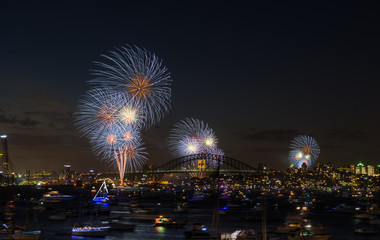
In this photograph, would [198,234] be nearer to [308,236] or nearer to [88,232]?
[308,236]

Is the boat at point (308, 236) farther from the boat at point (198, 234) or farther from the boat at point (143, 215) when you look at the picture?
the boat at point (143, 215)

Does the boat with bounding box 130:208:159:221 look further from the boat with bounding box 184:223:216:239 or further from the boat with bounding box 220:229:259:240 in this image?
the boat with bounding box 220:229:259:240

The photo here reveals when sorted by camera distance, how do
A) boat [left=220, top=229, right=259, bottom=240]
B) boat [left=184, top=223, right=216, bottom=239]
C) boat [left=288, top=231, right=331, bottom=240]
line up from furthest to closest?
boat [left=184, top=223, right=216, bottom=239], boat [left=288, top=231, right=331, bottom=240], boat [left=220, top=229, right=259, bottom=240]

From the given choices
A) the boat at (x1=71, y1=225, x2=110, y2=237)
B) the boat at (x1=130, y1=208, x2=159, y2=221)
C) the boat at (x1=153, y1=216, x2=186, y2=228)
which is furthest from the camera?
the boat at (x1=130, y1=208, x2=159, y2=221)

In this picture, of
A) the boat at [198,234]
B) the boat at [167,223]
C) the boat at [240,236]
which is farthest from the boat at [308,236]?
Result: the boat at [167,223]

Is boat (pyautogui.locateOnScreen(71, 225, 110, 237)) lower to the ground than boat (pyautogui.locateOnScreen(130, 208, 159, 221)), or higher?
lower

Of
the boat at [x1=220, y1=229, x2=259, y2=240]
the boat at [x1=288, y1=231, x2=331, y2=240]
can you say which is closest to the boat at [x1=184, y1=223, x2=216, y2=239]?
the boat at [x1=220, y1=229, x2=259, y2=240]

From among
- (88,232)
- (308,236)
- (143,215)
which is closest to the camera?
(308,236)

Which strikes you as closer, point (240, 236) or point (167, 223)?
point (240, 236)

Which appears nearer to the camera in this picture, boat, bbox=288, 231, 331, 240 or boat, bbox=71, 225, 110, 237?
boat, bbox=288, 231, 331, 240

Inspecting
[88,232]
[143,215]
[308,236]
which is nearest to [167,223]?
[143,215]

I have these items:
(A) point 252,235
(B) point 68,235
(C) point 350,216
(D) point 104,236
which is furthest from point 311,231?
(C) point 350,216

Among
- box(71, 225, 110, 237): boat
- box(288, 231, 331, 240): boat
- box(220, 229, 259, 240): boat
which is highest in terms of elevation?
box(220, 229, 259, 240): boat
